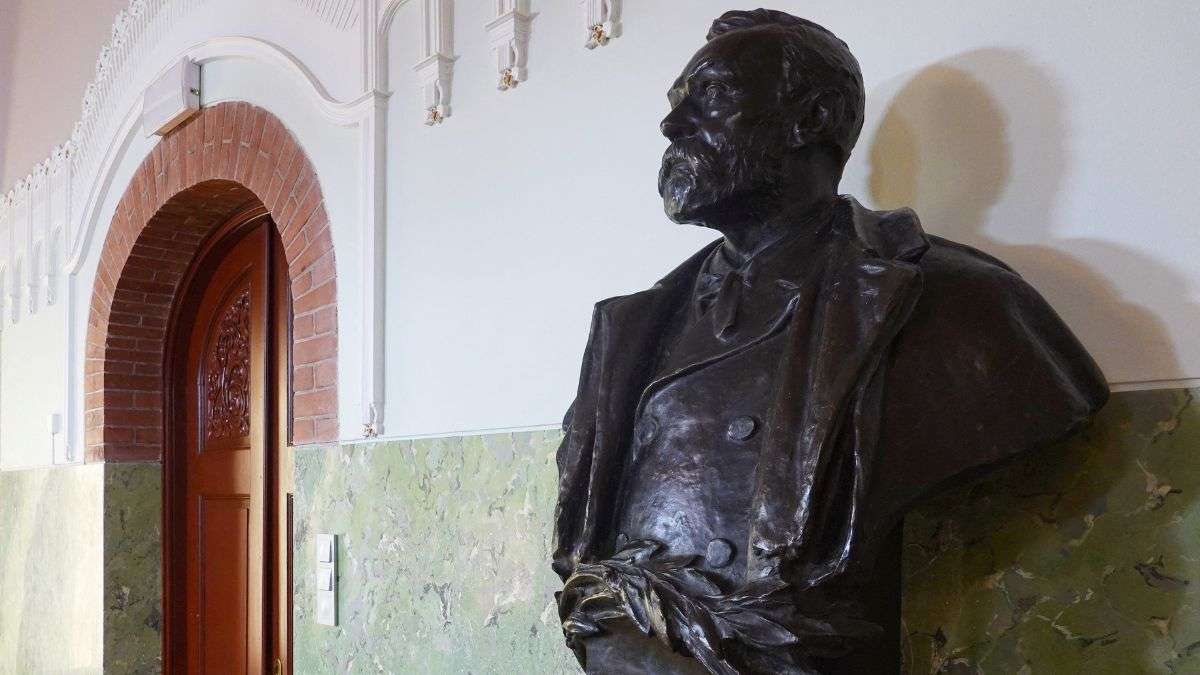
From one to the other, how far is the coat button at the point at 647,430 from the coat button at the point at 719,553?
0.20 meters

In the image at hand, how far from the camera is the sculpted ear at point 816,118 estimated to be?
1.39 metres

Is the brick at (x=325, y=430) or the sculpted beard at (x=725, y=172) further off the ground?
the sculpted beard at (x=725, y=172)

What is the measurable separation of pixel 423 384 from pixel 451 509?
1.23ft

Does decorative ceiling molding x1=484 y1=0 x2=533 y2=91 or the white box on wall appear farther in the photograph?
the white box on wall

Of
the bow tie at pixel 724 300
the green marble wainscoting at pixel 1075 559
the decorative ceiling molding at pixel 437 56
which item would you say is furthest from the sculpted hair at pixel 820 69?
the decorative ceiling molding at pixel 437 56

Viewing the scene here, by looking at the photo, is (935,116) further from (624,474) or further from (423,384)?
(423,384)

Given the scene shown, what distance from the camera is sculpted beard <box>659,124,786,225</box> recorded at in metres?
1.39

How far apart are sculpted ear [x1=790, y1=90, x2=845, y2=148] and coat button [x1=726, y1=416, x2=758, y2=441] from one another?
40cm

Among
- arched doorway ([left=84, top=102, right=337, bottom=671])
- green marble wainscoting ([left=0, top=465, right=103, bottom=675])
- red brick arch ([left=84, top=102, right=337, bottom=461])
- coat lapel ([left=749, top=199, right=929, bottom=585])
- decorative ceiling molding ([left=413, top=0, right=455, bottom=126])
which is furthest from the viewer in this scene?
green marble wainscoting ([left=0, top=465, right=103, bottom=675])

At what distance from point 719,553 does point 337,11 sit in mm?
2579

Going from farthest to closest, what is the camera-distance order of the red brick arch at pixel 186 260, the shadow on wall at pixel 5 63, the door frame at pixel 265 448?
the shadow on wall at pixel 5 63 < the door frame at pixel 265 448 < the red brick arch at pixel 186 260

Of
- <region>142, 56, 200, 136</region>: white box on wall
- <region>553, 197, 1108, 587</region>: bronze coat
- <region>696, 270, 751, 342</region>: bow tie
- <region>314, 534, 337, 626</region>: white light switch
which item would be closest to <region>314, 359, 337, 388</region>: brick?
<region>314, 534, 337, 626</region>: white light switch

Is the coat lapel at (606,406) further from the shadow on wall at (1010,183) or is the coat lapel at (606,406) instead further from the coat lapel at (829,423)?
the shadow on wall at (1010,183)

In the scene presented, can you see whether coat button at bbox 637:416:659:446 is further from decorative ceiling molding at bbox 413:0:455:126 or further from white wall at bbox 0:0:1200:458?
decorative ceiling molding at bbox 413:0:455:126
